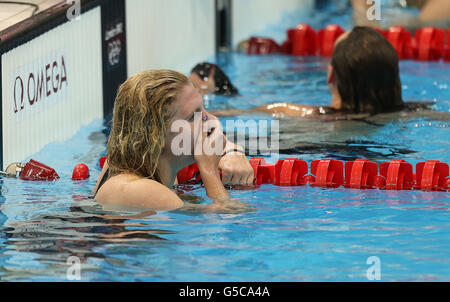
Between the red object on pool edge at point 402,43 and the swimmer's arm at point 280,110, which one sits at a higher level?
the red object on pool edge at point 402,43

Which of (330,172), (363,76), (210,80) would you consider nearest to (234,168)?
(330,172)

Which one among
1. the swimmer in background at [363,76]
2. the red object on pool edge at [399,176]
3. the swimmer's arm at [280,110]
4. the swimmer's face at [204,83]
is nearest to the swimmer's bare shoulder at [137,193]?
the red object on pool edge at [399,176]

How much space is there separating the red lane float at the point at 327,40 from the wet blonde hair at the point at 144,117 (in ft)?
15.7

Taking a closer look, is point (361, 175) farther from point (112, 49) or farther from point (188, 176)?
point (112, 49)

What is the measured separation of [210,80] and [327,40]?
2.13 metres

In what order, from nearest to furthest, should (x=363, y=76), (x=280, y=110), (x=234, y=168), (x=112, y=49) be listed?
1. (x=234, y=168)
2. (x=363, y=76)
3. (x=280, y=110)
4. (x=112, y=49)

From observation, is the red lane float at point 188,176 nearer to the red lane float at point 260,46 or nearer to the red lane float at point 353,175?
the red lane float at point 353,175

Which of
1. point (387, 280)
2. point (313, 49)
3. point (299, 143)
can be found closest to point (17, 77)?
point (299, 143)

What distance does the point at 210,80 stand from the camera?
5.57 metres

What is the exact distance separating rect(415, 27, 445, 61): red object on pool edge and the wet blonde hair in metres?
4.62

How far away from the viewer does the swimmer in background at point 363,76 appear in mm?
4438

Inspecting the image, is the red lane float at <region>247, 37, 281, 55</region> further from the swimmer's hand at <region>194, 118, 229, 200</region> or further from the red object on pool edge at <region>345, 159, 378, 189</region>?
the swimmer's hand at <region>194, 118, 229, 200</region>

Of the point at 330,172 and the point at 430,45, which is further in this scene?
the point at 430,45

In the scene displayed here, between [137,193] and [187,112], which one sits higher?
[187,112]
